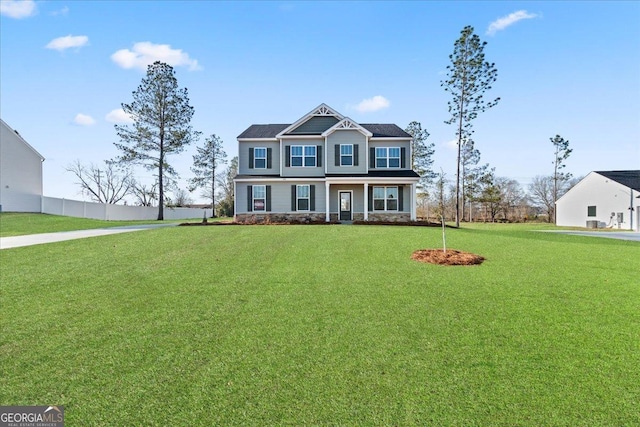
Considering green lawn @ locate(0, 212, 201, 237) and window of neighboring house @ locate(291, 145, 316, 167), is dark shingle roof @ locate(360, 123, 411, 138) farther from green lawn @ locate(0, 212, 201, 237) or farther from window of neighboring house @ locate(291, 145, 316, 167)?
green lawn @ locate(0, 212, 201, 237)

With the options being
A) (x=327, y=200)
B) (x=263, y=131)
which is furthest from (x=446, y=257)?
(x=263, y=131)

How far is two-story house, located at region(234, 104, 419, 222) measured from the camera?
21.2m

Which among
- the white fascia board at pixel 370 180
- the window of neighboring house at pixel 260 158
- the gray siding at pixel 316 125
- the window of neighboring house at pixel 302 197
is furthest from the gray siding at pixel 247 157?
the white fascia board at pixel 370 180

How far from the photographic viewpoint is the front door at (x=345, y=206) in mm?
21812

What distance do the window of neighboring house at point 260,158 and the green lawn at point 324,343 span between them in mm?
15080

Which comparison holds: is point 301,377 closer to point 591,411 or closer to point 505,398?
point 505,398

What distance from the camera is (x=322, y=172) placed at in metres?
21.7

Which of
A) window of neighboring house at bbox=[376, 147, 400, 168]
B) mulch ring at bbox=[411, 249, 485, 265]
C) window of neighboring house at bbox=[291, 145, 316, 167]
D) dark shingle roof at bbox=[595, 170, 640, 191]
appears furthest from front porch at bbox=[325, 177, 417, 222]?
dark shingle roof at bbox=[595, 170, 640, 191]

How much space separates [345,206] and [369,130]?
5923 millimetres

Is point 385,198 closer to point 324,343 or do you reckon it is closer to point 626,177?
point 324,343

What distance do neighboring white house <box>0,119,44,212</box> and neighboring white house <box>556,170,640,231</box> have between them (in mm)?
48785

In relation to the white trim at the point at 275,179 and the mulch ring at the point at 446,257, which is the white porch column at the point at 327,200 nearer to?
the white trim at the point at 275,179

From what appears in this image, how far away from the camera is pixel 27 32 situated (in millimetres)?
11656

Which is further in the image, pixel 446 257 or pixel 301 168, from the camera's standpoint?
pixel 301 168
